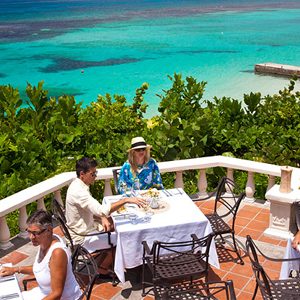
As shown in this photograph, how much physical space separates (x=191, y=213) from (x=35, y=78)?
31.5m

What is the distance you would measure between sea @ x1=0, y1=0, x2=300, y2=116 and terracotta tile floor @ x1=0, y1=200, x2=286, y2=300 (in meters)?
11.2

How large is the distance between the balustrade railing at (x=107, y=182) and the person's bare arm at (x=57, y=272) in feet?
7.04

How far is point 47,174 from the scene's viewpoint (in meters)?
7.03

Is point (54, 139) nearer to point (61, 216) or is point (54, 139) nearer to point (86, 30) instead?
point (61, 216)

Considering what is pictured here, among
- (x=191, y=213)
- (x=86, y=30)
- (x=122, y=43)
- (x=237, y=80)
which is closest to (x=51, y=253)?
(x=191, y=213)

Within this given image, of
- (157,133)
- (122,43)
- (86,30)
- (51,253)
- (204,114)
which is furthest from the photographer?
(86,30)

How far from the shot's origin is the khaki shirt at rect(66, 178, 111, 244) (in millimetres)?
4758

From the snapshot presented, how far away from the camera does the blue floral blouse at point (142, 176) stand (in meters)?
5.84

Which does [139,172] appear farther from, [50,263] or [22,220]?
[50,263]

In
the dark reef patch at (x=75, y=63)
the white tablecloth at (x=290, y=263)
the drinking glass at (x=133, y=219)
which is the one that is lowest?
the dark reef patch at (x=75, y=63)

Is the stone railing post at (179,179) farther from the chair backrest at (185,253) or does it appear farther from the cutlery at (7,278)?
the cutlery at (7,278)

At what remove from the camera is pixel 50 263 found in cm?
348

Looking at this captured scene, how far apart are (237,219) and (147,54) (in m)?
37.3

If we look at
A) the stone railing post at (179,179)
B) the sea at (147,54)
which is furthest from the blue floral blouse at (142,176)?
the sea at (147,54)
